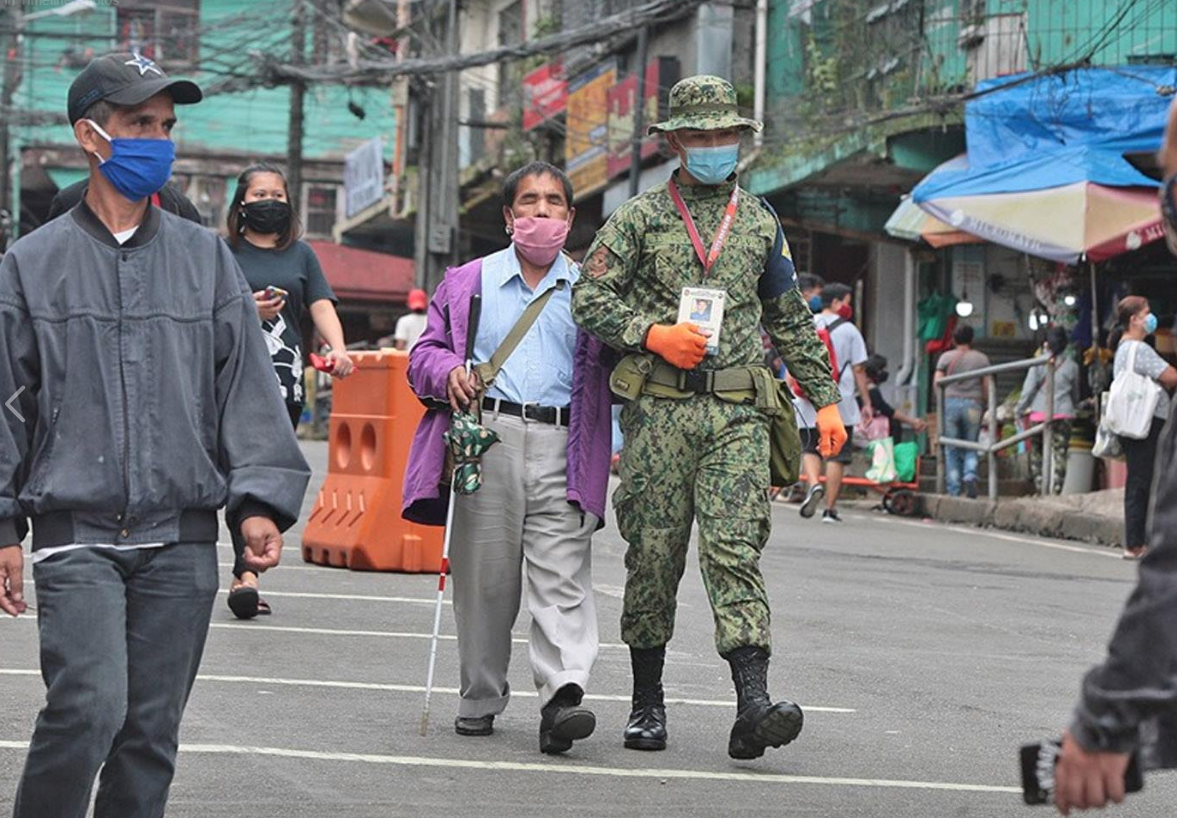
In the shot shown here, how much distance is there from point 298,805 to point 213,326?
1820 mm

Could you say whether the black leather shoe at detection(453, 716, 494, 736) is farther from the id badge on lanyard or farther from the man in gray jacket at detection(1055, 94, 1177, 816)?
the man in gray jacket at detection(1055, 94, 1177, 816)

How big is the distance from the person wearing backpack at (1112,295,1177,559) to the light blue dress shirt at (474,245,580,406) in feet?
28.1

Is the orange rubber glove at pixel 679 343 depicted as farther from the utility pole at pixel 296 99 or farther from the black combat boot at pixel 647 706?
the utility pole at pixel 296 99

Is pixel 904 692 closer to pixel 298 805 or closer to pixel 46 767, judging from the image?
pixel 298 805

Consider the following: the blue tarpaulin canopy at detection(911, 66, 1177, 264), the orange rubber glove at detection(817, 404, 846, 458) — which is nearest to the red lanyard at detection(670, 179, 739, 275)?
the orange rubber glove at detection(817, 404, 846, 458)

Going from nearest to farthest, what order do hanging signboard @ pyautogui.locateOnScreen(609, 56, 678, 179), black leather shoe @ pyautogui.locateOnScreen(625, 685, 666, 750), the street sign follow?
black leather shoe @ pyautogui.locateOnScreen(625, 685, 666, 750)
hanging signboard @ pyautogui.locateOnScreen(609, 56, 678, 179)
the street sign

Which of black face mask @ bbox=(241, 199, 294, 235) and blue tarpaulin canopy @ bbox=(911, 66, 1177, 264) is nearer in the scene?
black face mask @ bbox=(241, 199, 294, 235)

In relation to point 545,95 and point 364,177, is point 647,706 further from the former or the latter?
point 364,177

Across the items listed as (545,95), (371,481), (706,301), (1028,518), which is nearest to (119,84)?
(706,301)

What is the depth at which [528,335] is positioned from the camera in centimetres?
737

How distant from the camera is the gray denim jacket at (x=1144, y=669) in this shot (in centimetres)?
306

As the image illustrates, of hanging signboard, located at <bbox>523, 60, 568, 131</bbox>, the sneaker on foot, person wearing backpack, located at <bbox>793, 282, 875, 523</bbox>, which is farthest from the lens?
hanging signboard, located at <bbox>523, 60, 568, 131</bbox>

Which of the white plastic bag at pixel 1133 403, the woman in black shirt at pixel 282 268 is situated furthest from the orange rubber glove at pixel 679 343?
the white plastic bag at pixel 1133 403

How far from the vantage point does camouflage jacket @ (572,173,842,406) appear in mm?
7078
